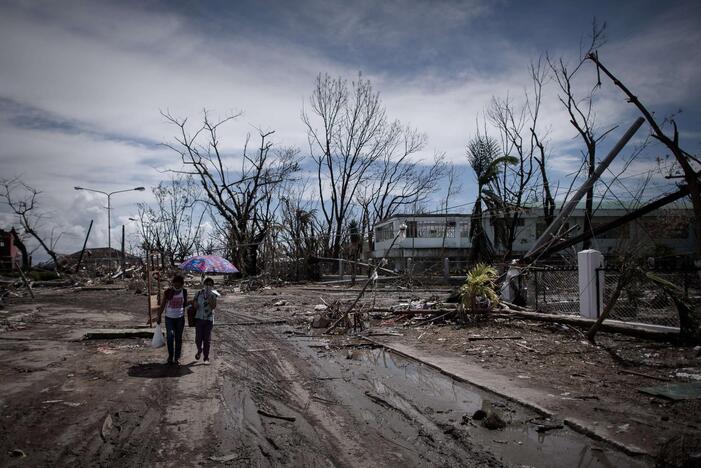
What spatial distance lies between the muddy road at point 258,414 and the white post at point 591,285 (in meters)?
5.66

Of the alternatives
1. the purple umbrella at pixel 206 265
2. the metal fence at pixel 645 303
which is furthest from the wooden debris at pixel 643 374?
the purple umbrella at pixel 206 265

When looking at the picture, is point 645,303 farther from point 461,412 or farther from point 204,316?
point 204,316

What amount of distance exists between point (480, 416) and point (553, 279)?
14137 mm

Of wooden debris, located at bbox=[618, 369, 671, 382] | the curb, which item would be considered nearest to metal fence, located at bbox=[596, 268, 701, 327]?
wooden debris, located at bbox=[618, 369, 671, 382]

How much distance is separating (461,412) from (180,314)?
18.0 ft

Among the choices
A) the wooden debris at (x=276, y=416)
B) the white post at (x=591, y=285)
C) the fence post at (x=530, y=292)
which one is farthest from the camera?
the fence post at (x=530, y=292)

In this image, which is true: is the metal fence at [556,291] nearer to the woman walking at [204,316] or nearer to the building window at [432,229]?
the woman walking at [204,316]

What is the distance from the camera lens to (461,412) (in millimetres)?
6082

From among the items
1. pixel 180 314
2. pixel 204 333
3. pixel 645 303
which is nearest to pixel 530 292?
pixel 645 303

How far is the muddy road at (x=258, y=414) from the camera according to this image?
460 centimetres

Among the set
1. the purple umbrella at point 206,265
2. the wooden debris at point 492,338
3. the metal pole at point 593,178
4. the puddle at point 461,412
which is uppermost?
the metal pole at point 593,178

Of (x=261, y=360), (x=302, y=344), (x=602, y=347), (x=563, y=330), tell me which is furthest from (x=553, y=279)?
(x=261, y=360)

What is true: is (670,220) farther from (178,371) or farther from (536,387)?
(178,371)

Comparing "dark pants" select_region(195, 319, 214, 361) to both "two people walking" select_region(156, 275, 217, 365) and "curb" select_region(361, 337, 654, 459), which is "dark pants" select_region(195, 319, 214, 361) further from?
"curb" select_region(361, 337, 654, 459)
